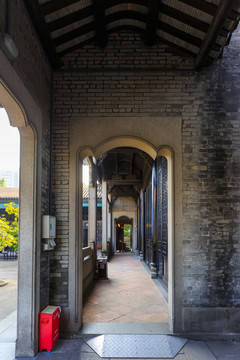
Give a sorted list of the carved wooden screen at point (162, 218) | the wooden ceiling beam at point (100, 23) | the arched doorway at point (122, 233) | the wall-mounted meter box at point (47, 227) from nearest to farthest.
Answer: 1. the wooden ceiling beam at point (100, 23)
2. the wall-mounted meter box at point (47, 227)
3. the carved wooden screen at point (162, 218)
4. the arched doorway at point (122, 233)

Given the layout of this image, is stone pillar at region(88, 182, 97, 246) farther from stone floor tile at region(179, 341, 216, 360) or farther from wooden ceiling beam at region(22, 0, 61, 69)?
wooden ceiling beam at region(22, 0, 61, 69)

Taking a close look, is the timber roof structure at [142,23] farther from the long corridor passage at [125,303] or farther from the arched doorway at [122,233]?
the arched doorway at [122,233]

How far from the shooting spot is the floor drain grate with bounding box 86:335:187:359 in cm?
414

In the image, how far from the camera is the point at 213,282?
16.1ft

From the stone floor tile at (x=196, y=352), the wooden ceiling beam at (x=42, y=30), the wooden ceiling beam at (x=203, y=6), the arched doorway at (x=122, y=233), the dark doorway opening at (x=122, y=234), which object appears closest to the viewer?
the wooden ceiling beam at (x=42, y=30)

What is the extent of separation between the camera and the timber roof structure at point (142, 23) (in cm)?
420

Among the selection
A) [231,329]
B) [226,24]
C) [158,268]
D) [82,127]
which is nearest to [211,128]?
[226,24]

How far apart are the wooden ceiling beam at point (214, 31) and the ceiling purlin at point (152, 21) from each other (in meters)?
0.86

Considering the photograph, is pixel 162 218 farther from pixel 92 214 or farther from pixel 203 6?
pixel 203 6

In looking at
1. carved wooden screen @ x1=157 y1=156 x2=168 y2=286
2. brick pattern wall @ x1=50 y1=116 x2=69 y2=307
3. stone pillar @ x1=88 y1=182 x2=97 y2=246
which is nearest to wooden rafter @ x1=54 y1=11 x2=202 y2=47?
brick pattern wall @ x1=50 y1=116 x2=69 y2=307

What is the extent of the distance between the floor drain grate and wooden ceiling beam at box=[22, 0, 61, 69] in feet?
15.4

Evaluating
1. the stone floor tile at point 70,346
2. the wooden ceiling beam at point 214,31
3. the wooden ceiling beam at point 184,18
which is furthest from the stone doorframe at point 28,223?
the wooden ceiling beam at point 214,31

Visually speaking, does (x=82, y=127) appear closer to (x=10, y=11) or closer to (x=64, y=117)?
(x=64, y=117)

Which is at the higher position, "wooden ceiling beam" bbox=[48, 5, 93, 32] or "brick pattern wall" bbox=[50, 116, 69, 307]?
"wooden ceiling beam" bbox=[48, 5, 93, 32]
